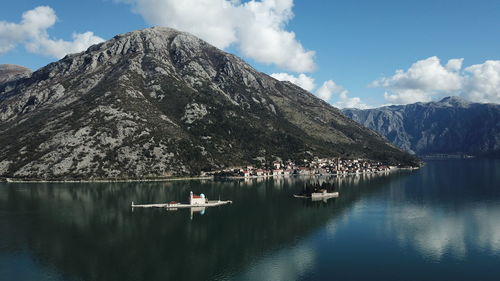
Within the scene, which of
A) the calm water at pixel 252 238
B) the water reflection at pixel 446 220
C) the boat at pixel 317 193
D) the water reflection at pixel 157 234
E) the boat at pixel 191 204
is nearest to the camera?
the calm water at pixel 252 238

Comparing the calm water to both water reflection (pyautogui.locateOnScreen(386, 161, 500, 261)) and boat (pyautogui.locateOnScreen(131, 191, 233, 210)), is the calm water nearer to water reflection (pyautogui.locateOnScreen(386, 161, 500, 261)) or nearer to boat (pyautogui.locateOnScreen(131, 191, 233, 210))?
water reflection (pyautogui.locateOnScreen(386, 161, 500, 261))

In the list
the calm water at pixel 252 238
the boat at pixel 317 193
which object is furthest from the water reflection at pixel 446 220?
the boat at pixel 317 193

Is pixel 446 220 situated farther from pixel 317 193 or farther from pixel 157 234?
pixel 157 234

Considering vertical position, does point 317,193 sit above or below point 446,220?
above

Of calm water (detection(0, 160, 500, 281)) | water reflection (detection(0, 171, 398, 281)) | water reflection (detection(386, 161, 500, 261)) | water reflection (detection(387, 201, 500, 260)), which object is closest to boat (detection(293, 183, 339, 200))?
water reflection (detection(0, 171, 398, 281))

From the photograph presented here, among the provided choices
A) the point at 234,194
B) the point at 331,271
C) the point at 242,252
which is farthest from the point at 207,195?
the point at 331,271

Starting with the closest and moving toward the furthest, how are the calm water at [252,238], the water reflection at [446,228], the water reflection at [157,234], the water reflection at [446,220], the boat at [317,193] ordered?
the calm water at [252,238], the water reflection at [157,234], the water reflection at [446,228], the water reflection at [446,220], the boat at [317,193]

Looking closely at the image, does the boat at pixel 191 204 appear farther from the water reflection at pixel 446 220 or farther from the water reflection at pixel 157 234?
the water reflection at pixel 446 220

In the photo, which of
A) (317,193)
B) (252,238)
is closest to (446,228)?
→ (252,238)
